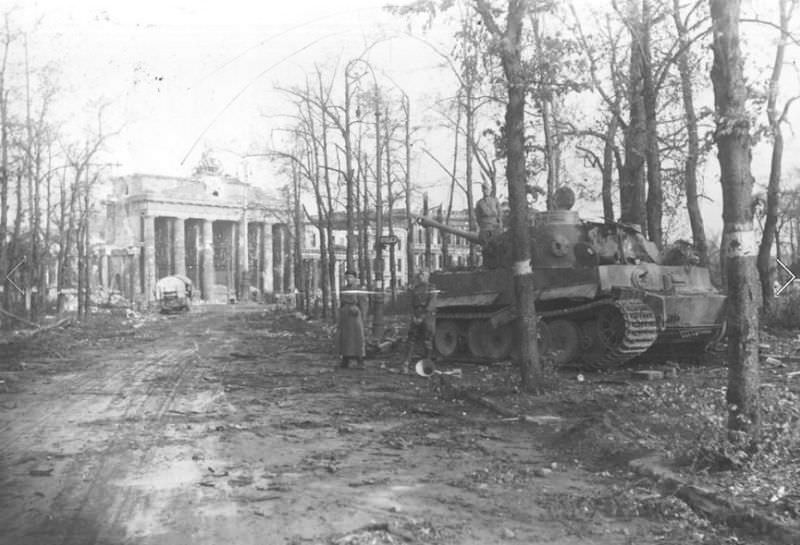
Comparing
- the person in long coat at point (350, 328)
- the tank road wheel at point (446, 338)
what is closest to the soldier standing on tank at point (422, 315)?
the person in long coat at point (350, 328)

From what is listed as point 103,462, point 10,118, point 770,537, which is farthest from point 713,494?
point 10,118

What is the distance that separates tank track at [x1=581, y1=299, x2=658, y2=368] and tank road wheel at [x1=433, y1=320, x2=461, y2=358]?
4.15 metres

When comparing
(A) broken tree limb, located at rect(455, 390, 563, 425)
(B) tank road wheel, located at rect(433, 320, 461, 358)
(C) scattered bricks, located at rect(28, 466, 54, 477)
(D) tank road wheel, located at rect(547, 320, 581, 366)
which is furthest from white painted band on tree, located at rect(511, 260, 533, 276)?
(B) tank road wheel, located at rect(433, 320, 461, 358)

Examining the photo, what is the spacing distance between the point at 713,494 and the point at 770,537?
0.60m

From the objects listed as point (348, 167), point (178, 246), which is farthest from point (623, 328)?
point (178, 246)

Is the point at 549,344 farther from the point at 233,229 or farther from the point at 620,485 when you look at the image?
the point at 233,229

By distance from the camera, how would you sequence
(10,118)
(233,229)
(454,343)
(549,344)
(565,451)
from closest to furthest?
(565,451) < (549,344) < (454,343) < (10,118) < (233,229)

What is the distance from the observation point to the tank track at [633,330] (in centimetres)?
1339

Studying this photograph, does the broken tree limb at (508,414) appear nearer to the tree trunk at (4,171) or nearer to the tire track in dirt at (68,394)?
the tire track in dirt at (68,394)

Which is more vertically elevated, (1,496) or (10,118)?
(10,118)

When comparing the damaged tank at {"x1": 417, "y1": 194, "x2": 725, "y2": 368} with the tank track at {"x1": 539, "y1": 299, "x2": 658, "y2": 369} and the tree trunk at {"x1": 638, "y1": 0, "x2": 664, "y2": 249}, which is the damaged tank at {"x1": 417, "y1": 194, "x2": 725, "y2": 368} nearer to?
the tank track at {"x1": 539, "y1": 299, "x2": 658, "y2": 369}

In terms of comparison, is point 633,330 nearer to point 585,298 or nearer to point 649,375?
point 649,375

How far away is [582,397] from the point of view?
10805mm

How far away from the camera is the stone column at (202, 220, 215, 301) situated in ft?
298
